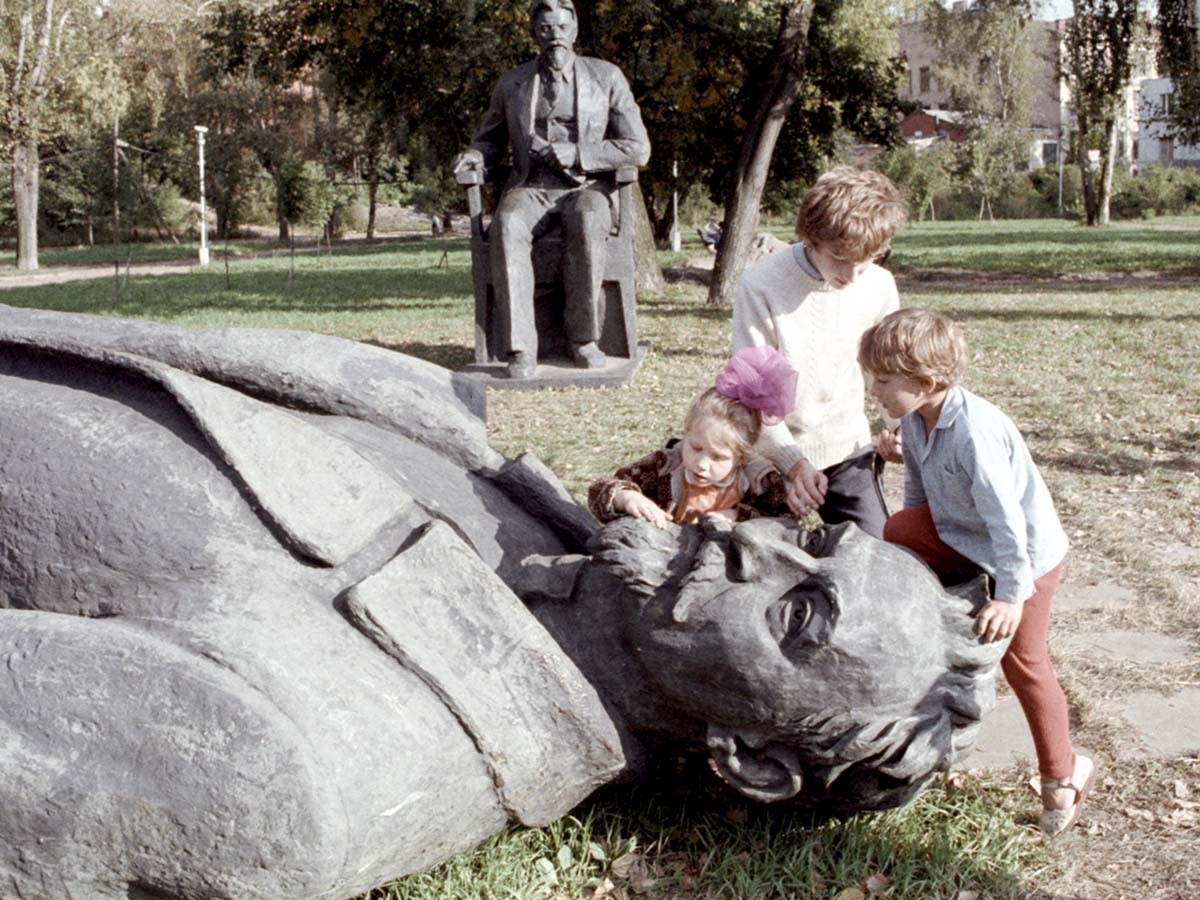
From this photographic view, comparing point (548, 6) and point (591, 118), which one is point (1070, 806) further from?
point (548, 6)

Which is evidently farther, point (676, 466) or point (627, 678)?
point (676, 466)

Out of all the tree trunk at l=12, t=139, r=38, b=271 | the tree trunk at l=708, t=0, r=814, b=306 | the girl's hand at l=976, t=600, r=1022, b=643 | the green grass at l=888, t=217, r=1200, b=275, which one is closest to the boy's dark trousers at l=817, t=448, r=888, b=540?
the girl's hand at l=976, t=600, r=1022, b=643

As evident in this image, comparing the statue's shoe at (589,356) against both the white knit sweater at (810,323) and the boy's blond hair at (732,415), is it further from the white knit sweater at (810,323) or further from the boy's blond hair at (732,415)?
the boy's blond hair at (732,415)

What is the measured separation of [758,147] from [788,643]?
46.9 ft

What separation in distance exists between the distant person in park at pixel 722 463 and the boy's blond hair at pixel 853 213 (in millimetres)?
423

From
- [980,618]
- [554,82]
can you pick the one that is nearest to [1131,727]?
[980,618]

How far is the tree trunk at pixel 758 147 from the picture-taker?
15.4m

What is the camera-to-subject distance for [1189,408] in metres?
8.64

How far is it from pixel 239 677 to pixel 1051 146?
260ft

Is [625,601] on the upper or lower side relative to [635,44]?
lower

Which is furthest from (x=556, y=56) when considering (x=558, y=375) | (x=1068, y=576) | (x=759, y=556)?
(x=759, y=556)

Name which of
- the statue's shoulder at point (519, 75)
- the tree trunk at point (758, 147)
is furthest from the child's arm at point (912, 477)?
the tree trunk at point (758, 147)

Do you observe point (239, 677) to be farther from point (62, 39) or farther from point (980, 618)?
point (62, 39)

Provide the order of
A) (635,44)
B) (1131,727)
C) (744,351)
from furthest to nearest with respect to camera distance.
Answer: (635,44) → (1131,727) → (744,351)
